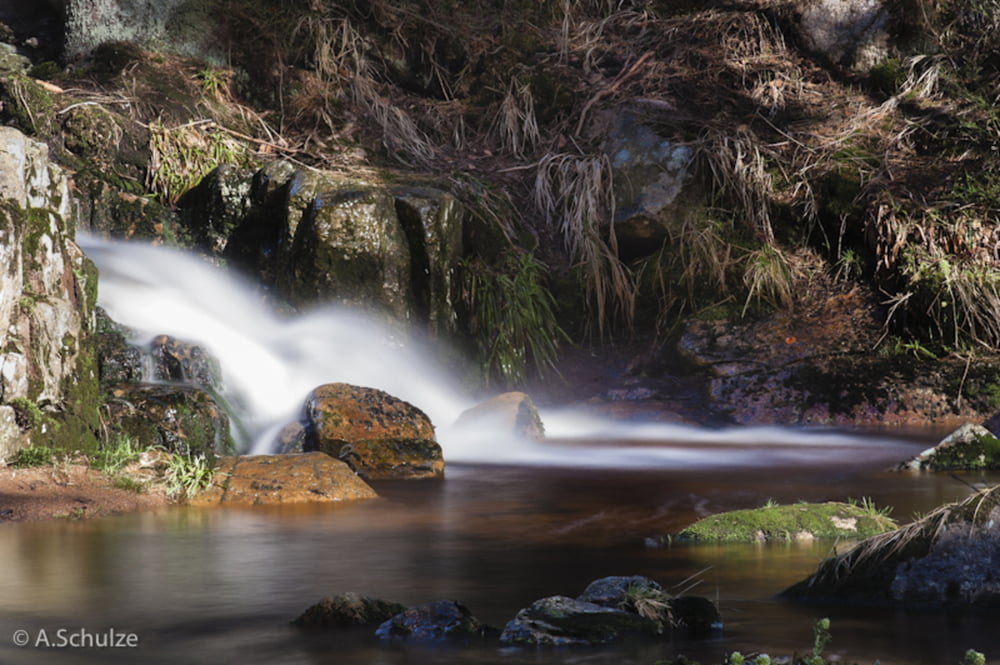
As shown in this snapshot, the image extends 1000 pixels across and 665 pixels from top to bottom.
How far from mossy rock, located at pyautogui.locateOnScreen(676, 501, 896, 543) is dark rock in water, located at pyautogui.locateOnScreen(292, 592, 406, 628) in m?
1.75

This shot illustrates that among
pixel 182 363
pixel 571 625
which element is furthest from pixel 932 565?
pixel 182 363

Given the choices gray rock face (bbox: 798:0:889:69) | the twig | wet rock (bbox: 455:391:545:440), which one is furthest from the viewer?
gray rock face (bbox: 798:0:889:69)

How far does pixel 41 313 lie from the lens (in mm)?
6508

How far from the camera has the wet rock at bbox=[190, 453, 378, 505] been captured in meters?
6.23

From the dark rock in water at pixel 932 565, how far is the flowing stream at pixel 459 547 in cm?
11

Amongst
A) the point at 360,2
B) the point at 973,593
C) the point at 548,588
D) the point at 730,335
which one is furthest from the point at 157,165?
the point at 973,593

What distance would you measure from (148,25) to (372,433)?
8323 millimetres

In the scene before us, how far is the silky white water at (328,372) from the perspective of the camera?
324 inches

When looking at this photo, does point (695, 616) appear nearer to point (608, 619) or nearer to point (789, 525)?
point (608, 619)

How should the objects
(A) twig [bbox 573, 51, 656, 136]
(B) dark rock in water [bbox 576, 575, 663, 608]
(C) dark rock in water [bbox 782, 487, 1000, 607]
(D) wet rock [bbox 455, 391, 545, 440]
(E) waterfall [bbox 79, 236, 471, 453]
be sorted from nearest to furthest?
(B) dark rock in water [bbox 576, 575, 663, 608] → (C) dark rock in water [bbox 782, 487, 1000, 607] → (E) waterfall [bbox 79, 236, 471, 453] → (D) wet rock [bbox 455, 391, 545, 440] → (A) twig [bbox 573, 51, 656, 136]

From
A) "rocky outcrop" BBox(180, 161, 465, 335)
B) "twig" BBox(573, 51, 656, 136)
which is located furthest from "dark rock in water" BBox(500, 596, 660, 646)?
"twig" BBox(573, 51, 656, 136)

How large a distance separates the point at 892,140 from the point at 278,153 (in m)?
6.48

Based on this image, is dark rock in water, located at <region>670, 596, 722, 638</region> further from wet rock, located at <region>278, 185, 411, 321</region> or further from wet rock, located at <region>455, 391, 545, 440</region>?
wet rock, located at <region>278, 185, 411, 321</region>

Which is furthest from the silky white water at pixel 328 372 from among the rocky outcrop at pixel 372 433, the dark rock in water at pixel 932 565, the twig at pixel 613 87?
the dark rock in water at pixel 932 565
